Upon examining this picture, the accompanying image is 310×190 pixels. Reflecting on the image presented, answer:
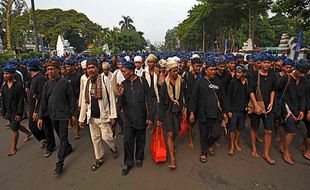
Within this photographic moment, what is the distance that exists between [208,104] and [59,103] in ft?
8.81

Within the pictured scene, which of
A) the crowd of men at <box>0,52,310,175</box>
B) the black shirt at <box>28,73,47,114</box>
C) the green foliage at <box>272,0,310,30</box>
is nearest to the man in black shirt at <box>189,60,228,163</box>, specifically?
the crowd of men at <box>0,52,310,175</box>

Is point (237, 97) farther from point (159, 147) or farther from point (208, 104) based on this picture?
point (159, 147)

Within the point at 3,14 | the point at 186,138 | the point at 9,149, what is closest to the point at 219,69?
the point at 186,138

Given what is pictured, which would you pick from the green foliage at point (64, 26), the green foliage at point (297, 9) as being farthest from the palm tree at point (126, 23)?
the green foliage at point (297, 9)

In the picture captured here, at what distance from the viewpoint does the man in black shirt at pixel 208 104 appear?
4602mm

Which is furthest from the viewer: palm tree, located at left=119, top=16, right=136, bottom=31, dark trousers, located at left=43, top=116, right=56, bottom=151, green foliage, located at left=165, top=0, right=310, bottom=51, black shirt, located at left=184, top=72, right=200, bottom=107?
palm tree, located at left=119, top=16, right=136, bottom=31

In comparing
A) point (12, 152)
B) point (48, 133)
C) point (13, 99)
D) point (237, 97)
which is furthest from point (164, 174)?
point (13, 99)

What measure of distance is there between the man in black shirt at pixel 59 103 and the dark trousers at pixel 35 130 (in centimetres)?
70

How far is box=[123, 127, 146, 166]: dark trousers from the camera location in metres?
4.36

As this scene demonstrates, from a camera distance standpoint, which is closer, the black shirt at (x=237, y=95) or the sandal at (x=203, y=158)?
the sandal at (x=203, y=158)

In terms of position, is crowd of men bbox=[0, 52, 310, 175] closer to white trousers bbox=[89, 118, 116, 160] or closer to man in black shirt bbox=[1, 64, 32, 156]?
white trousers bbox=[89, 118, 116, 160]

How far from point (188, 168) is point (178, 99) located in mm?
1231

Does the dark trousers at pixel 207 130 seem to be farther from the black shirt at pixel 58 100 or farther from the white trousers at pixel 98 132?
the black shirt at pixel 58 100

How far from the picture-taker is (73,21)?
180 feet
